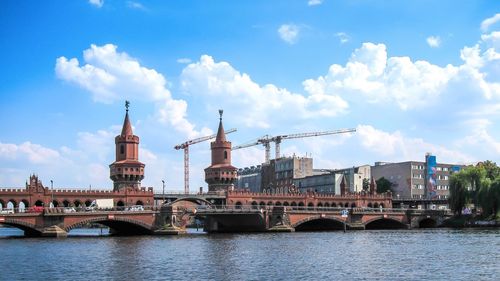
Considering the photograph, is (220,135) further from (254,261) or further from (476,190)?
(254,261)

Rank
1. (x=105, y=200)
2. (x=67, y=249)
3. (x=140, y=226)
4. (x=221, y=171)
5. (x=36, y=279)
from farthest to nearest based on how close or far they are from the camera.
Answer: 1. (x=221, y=171)
2. (x=105, y=200)
3. (x=140, y=226)
4. (x=67, y=249)
5. (x=36, y=279)

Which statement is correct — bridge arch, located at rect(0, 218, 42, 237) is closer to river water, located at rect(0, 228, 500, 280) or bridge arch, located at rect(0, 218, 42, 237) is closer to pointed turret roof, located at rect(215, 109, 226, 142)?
→ river water, located at rect(0, 228, 500, 280)

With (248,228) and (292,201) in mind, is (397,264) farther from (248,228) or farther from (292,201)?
(292,201)

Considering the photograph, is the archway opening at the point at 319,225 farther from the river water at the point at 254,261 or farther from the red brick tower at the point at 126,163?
the river water at the point at 254,261

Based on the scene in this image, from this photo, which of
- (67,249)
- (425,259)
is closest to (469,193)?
(425,259)

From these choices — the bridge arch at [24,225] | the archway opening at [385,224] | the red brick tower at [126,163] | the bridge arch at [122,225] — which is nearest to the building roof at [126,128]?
the red brick tower at [126,163]

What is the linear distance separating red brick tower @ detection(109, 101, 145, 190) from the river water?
57.2 metres

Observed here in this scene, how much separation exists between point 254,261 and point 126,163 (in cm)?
8907

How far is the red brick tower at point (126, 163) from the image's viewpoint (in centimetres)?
15338

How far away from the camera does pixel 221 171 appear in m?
172

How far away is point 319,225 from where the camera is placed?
159 meters

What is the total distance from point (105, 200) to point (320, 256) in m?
69.4

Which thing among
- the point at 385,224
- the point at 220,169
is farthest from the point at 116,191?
the point at 385,224

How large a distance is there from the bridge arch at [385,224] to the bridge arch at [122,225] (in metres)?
56.6
